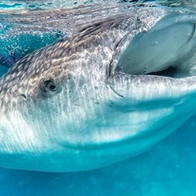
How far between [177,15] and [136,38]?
1.46ft

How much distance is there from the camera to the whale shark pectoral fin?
2379 millimetres

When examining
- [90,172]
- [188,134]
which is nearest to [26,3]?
[90,172]

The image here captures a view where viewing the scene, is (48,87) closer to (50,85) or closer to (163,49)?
(50,85)

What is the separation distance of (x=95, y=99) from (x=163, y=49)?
0.86 meters

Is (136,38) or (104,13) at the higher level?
(104,13)

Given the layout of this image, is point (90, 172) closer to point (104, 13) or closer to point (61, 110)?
point (104, 13)

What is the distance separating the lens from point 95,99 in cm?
211

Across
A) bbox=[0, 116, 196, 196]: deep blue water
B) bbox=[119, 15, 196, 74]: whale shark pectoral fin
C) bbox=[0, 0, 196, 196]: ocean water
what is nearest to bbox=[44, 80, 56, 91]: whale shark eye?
bbox=[119, 15, 196, 74]: whale shark pectoral fin

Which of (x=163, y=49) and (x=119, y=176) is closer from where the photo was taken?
(x=163, y=49)

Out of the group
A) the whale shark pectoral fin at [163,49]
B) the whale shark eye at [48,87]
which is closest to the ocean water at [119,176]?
the whale shark pectoral fin at [163,49]

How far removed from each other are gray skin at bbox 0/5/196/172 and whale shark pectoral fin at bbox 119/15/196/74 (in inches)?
0.4

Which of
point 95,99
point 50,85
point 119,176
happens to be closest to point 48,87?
point 50,85

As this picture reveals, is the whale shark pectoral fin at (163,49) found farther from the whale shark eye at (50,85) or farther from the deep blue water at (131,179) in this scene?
the deep blue water at (131,179)

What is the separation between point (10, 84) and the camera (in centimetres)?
284
